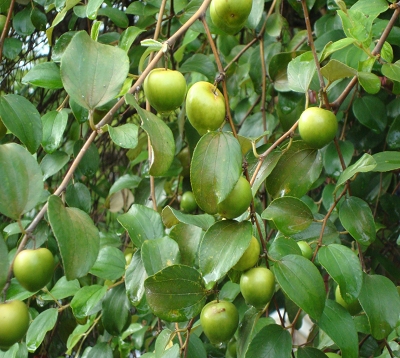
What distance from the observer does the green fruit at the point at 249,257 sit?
55cm

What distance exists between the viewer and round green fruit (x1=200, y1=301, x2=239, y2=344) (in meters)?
0.56

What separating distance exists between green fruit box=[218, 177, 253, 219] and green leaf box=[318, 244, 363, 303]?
0.16 m

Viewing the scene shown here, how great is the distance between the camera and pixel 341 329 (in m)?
0.64

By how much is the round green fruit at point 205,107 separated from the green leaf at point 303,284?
0.18m

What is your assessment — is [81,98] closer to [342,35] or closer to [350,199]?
[350,199]

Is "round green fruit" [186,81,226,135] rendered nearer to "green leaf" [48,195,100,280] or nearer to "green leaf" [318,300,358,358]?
"green leaf" [48,195,100,280]

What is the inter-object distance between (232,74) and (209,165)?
0.75 m

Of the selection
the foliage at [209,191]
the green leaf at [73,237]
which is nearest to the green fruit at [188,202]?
the foliage at [209,191]

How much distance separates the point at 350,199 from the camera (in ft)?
2.34

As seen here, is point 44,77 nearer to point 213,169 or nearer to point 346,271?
point 213,169

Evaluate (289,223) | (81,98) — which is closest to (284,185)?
(289,223)

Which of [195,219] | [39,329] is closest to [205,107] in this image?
[195,219]

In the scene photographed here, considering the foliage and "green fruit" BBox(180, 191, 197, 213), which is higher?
the foliage

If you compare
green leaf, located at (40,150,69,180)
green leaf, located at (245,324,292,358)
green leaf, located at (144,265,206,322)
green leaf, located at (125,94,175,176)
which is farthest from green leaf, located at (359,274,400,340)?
green leaf, located at (40,150,69,180)
